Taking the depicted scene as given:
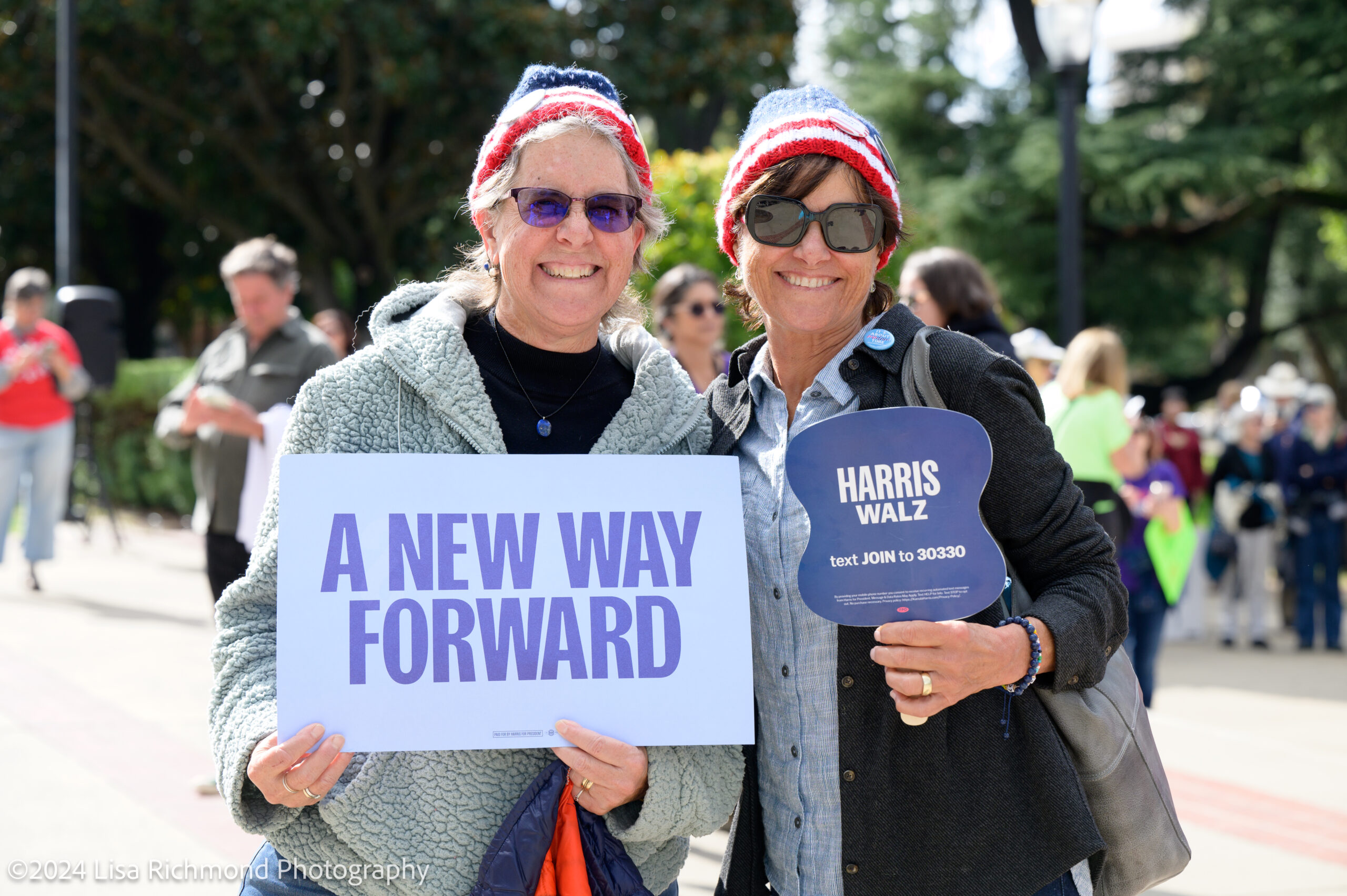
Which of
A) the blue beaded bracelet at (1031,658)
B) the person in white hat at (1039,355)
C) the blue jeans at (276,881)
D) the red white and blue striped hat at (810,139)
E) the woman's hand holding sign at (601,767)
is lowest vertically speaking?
the blue jeans at (276,881)

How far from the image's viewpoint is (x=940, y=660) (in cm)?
174

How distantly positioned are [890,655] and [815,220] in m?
0.76

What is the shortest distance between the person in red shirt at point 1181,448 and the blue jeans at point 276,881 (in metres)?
11.0

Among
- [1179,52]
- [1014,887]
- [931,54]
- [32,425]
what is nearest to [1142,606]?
[1014,887]

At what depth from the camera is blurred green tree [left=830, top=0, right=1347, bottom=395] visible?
1712cm

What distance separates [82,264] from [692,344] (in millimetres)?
21442

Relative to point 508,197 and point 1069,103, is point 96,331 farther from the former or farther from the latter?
point 508,197

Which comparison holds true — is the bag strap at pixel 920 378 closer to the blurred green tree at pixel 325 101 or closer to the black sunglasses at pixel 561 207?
the black sunglasses at pixel 561 207

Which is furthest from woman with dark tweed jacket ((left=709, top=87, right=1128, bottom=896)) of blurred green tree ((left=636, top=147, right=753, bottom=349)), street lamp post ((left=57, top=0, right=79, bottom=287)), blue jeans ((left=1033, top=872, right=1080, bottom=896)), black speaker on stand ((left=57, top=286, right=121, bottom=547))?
street lamp post ((left=57, top=0, right=79, bottom=287))

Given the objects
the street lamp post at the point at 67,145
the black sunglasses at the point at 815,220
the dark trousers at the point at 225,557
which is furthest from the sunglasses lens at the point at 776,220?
the street lamp post at the point at 67,145

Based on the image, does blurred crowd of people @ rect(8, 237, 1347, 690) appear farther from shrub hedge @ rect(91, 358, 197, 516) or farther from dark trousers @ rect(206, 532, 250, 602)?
shrub hedge @ rect(91, 358, 197, 516)

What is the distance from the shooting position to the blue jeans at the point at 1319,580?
Result: 968 cm

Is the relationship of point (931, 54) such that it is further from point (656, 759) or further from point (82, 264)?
point (656, 759)

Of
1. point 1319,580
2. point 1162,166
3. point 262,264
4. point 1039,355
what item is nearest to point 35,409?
point 262,264
